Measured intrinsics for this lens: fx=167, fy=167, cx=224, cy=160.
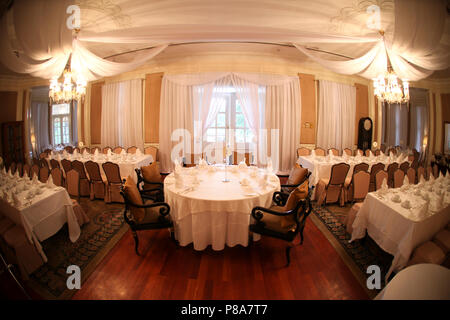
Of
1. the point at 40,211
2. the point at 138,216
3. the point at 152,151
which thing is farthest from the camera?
the point at 152,151

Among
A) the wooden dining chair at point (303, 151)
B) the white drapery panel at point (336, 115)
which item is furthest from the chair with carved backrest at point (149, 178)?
the white drapery panel at point (336, 115)

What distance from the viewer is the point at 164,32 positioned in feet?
6.55

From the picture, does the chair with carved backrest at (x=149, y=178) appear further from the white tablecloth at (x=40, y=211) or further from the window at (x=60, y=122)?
the window at (x=60, y=122)

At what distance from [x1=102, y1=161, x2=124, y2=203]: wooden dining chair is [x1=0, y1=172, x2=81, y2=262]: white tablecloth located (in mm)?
1883

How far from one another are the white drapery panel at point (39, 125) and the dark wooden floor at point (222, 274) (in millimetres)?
1222

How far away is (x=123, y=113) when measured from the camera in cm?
587

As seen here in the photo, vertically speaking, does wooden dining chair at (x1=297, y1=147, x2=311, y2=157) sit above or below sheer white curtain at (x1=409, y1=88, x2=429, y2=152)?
below

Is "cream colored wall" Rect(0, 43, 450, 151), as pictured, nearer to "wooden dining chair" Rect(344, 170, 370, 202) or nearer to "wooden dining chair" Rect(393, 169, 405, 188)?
"wooden dining chair" Rect(344, 170, 370, 202)

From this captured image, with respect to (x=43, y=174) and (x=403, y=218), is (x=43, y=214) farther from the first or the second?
(x=403, y=218)

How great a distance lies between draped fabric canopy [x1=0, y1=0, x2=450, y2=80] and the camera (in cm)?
99

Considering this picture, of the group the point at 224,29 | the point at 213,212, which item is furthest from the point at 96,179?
the point at 224,29

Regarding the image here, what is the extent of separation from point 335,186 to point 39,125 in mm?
4481

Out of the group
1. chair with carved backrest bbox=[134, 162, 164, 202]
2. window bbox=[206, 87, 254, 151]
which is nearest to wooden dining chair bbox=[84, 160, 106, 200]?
chair with carved backrest bbox=[134, 162, 164, 202]

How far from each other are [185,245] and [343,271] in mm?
1871
